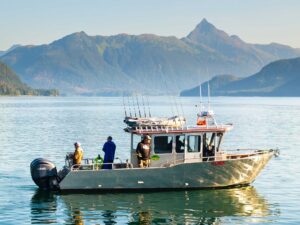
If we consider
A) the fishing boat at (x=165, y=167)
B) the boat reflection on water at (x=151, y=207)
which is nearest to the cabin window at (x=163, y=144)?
the fishing boat at (x=165, y=167)

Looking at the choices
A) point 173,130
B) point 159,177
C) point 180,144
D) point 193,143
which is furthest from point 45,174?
point 193,143

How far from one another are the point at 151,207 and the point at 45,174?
554cm

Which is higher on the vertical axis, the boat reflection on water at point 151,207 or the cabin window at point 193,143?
the cabin window at point 193,143

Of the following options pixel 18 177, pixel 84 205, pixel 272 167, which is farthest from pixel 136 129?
pixel 272 167

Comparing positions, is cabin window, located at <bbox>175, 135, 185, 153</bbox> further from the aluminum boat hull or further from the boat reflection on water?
the boat reflection on water

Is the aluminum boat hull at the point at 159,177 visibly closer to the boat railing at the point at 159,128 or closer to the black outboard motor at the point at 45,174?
the black outboard motor at the point at 45,174

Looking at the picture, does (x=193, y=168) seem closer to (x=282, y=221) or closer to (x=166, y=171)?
(x=166, y=171)

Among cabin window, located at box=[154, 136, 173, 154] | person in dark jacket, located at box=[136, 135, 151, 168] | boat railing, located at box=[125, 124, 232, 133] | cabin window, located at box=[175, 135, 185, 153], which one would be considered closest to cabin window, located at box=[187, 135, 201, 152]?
cabin window, located at box=[175, 135, 185, 153]

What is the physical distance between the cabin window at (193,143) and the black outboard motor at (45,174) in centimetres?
620

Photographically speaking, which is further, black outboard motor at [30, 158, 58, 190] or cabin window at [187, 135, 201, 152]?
cabin window at [187, 135, 201, 152]

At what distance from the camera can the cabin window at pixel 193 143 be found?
30766 mm

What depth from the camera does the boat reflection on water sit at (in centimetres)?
2605

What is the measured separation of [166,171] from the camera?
30.3m

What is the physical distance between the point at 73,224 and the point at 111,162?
5.97 meters
